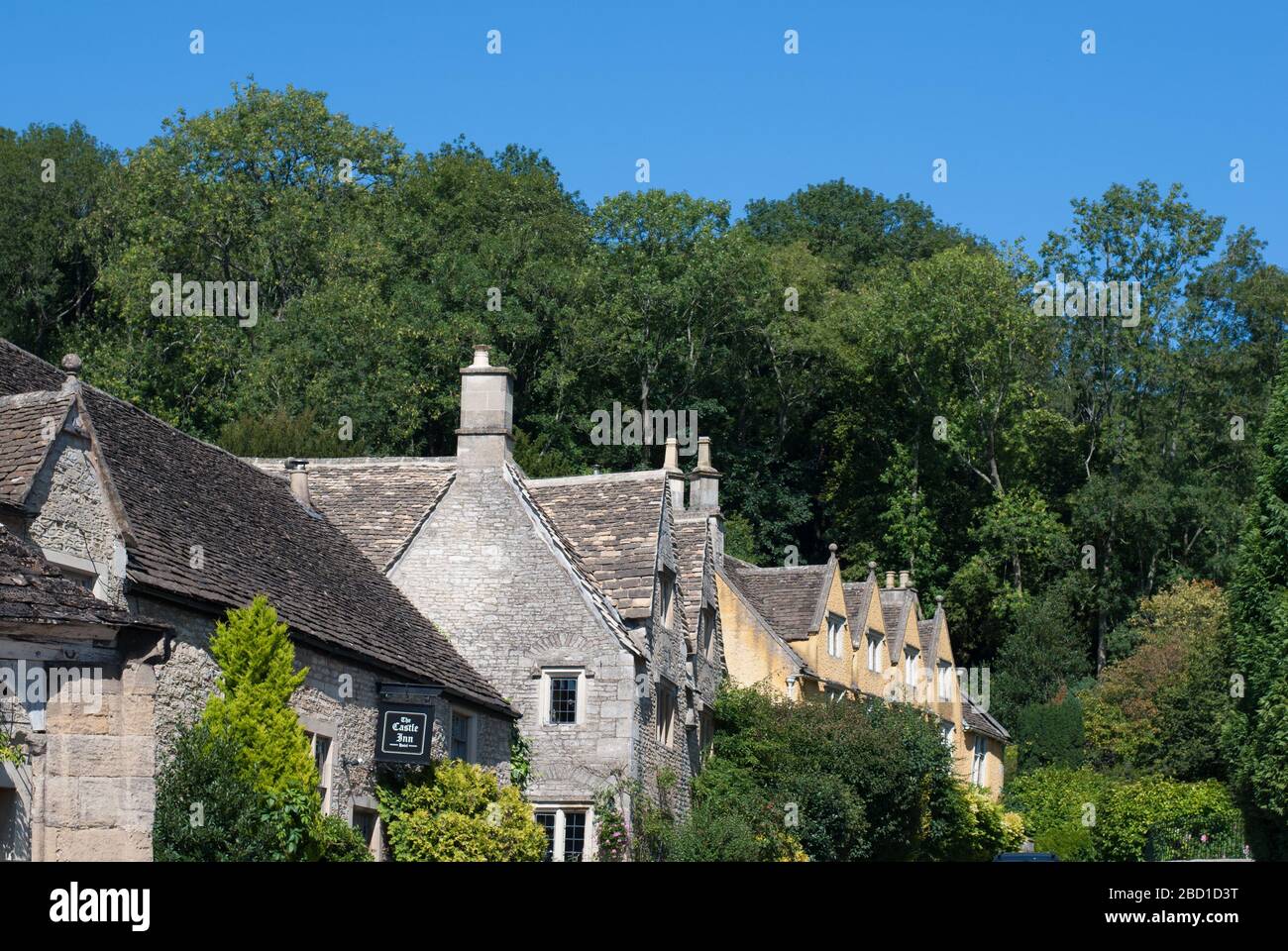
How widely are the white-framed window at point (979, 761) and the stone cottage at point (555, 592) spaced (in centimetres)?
2583

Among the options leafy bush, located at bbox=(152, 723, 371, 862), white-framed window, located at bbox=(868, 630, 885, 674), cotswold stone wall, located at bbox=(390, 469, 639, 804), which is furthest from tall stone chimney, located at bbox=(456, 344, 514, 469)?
white-framed window, located at bbox=(868, 630, 885, 674)

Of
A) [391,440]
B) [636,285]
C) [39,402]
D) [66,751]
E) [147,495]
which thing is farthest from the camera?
[636,285]

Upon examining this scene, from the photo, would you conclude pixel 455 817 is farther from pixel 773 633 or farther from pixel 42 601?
pixel 773 633

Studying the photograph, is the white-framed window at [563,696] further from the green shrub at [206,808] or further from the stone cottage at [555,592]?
the green shrub at [206,808]

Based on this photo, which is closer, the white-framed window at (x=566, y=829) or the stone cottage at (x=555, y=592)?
the white-framed window at (x=566, y=829)

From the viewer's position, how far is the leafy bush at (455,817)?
2573cm

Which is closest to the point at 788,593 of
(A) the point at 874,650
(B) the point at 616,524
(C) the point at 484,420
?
(A) the point at 874,650

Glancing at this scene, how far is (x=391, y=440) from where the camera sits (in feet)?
200

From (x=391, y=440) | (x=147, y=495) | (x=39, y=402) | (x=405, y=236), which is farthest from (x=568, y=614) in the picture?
(x=405, y=236)

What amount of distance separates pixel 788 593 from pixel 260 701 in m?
27.0

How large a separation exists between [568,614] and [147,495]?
32.6 ft

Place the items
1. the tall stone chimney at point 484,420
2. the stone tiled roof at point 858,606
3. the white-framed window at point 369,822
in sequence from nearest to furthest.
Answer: the white-framed window at point 369,822 → the tall stone chimney at point 484,420 → the stone tiled roof at point 858,606

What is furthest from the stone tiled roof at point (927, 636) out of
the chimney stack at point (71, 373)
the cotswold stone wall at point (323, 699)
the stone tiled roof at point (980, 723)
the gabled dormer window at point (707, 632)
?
the chimney stack at point (71, 373)
